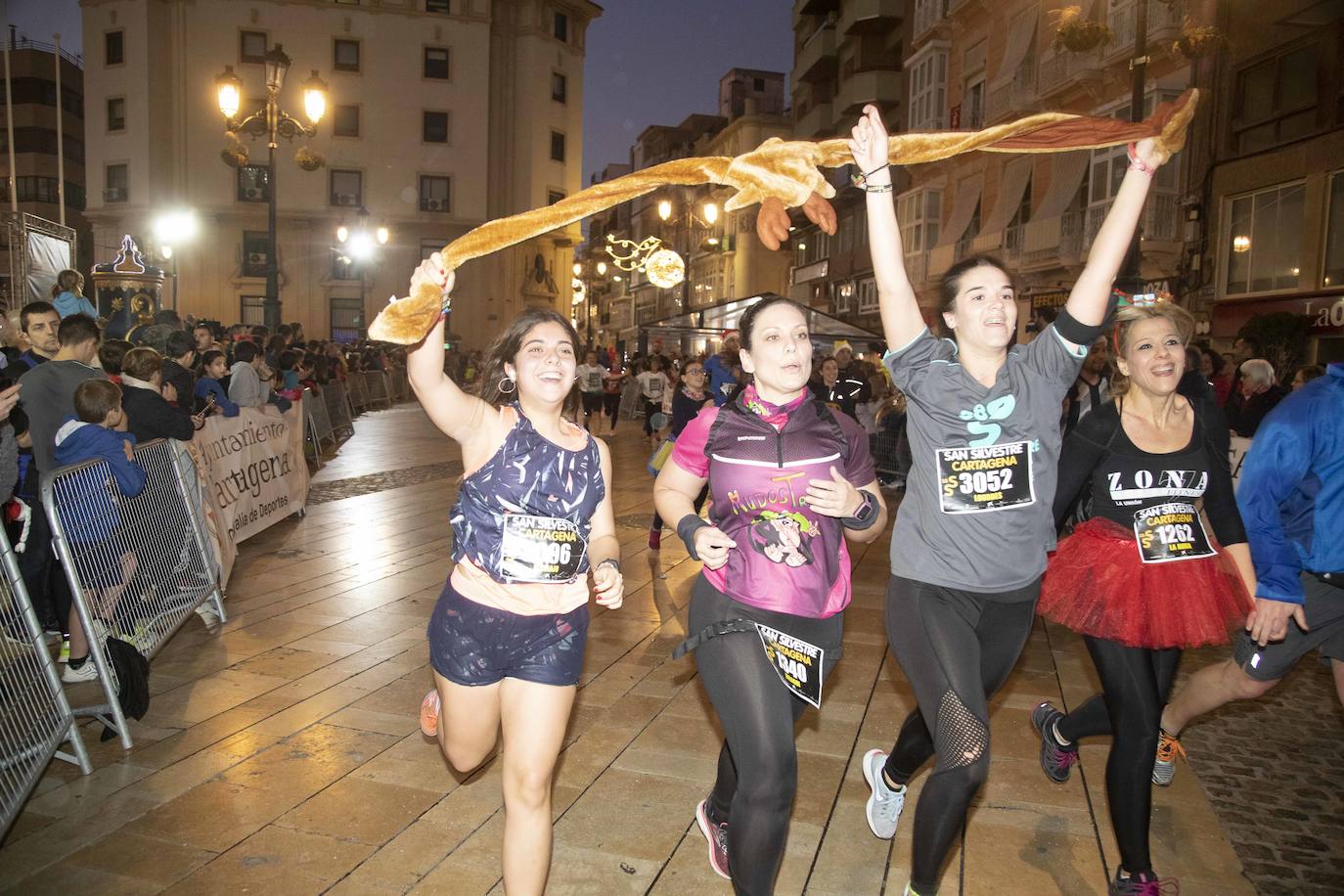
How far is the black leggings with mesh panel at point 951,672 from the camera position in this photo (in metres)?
2.92

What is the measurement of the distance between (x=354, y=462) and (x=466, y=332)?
1187 inches

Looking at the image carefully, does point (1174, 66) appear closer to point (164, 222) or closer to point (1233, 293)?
point (1233, 293)

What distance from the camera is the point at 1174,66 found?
70.1 feet

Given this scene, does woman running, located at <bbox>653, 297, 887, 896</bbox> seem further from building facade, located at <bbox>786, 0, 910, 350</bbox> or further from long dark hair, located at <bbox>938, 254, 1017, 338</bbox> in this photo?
building facade, located at <bbox>786, 0, 910, 350</bbox>

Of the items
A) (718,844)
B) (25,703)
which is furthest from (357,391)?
(718,844)


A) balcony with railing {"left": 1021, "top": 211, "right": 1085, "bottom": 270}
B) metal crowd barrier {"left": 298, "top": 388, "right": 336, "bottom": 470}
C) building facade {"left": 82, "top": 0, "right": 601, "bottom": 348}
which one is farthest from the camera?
building facade {"left": 82, "top": 0, "right": 601, "bottom": 348}

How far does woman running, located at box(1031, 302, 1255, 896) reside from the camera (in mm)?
3295

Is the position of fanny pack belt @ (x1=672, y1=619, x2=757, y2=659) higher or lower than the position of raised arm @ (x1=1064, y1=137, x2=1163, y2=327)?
lower

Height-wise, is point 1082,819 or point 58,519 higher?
point 58,519

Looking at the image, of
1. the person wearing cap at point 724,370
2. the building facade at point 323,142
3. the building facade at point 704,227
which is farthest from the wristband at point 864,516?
the building facade at point 323,142

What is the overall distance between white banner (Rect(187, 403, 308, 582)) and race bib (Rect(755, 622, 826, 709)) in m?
5.47

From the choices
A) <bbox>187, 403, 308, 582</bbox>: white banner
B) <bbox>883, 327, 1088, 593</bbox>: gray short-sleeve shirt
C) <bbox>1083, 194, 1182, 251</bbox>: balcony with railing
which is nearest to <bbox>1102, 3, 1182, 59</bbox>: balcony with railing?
<bbox>1083, 194, 1182, 251</bbox>: balcony with railing

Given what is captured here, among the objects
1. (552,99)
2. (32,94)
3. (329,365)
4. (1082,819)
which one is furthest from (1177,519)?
(32,94)

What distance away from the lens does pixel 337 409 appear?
19.7m
